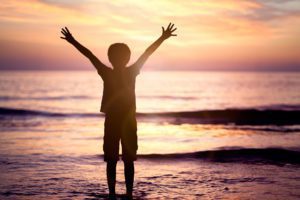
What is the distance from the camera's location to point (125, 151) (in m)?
5.59

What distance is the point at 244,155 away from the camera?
1051 cm

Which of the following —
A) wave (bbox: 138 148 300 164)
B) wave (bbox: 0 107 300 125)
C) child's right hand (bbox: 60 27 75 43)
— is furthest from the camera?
wave (bbox: 0 107 300 125)

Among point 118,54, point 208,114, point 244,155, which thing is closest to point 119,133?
point 118,54

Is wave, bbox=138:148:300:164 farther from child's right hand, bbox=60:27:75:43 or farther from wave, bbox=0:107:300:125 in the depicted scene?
wave, bbox=0:107:300:125

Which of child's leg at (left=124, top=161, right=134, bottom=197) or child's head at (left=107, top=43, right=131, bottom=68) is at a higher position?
child's head at (left=107, top=43, right=131, bottom=68)

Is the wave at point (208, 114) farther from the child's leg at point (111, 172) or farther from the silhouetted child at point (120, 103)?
the silhouetted child at point (120, 103)

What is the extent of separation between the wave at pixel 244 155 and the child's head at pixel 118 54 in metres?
4.99

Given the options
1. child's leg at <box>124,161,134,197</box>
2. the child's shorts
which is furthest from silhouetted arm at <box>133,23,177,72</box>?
child's leg at <box>124,161,134,197</box>

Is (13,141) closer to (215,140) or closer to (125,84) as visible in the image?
(215,140)

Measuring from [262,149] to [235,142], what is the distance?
2277 millimetres

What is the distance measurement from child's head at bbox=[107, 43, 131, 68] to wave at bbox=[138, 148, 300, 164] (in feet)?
16.4

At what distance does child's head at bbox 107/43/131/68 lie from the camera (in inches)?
215

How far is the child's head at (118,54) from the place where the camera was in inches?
215

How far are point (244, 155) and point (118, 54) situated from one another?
620 centimetres
